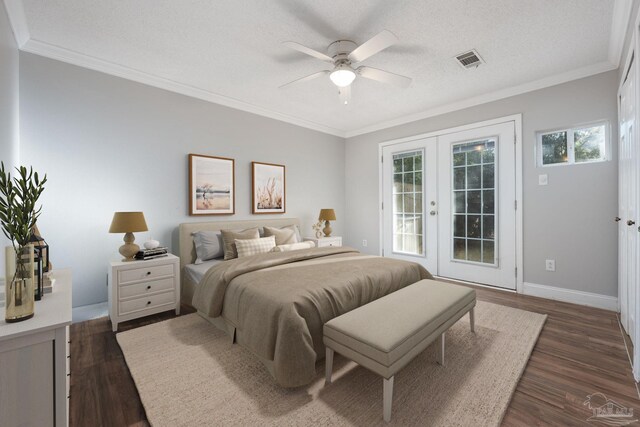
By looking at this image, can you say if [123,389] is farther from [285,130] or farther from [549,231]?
[549,231]

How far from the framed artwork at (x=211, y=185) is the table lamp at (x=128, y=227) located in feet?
2.51

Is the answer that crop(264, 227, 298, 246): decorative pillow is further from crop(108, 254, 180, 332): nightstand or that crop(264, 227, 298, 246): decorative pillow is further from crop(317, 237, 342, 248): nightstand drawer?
crop(108, 254, 180, 332): nightstand

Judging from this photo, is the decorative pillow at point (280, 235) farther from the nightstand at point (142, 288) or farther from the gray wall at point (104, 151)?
the nightstand at point (142, 288)

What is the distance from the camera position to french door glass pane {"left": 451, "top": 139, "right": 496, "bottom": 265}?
3.74 m

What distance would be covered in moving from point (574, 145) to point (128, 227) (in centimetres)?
479

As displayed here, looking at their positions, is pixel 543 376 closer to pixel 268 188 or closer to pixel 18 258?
pixel 18 258

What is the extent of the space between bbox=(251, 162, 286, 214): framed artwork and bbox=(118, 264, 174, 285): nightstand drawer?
1489mm

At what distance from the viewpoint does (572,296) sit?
3.11m

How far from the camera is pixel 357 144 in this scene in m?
5.29

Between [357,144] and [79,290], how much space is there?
4502 millimetres

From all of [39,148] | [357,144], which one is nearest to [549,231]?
[357,144]

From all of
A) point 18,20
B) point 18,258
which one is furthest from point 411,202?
point 18,20

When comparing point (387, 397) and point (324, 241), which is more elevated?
point (324, 241)

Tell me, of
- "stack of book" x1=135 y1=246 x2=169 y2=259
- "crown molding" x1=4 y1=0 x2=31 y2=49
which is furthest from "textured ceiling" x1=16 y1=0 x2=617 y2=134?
"stack of book" x1=135 y1=246 x2=169 y2=259
